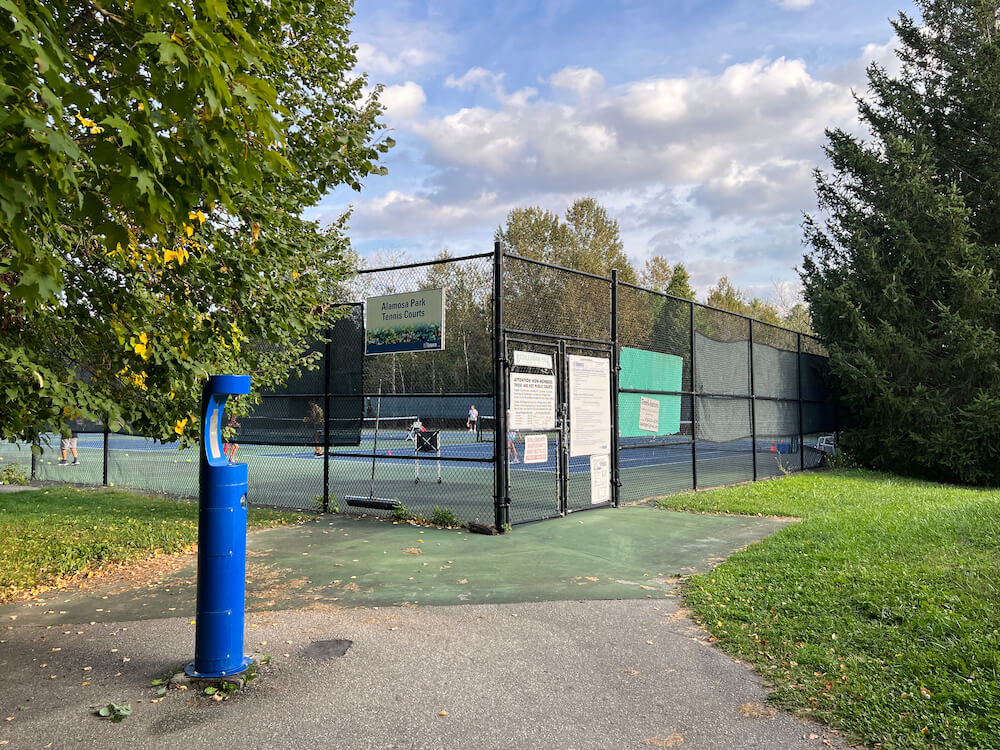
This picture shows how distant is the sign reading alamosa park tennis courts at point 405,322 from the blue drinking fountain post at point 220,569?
4797mm

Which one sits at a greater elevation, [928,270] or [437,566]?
[928,270]

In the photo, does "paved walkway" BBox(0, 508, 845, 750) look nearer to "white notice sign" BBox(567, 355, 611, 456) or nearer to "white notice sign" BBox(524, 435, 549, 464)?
A: "white notice sign" BBox(524, 435, 549, 464)

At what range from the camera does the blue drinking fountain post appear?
3.84 m

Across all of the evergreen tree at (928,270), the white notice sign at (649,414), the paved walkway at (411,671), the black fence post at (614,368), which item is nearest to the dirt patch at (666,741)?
the paved walkway at (411,671)

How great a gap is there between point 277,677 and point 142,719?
0.72 meters

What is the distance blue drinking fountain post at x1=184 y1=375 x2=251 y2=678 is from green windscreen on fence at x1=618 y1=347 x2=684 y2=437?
7.00 m

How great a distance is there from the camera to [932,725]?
10.6 ft

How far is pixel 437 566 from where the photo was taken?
6.63 metres

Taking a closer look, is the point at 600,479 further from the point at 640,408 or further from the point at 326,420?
the point at 326,420

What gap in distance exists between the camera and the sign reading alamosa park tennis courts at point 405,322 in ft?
28.7

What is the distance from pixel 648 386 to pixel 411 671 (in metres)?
7.59

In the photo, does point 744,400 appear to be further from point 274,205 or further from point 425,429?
point 274,205

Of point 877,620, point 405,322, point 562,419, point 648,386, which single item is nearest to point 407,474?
point 648,386

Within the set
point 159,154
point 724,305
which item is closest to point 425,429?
point 159,154
